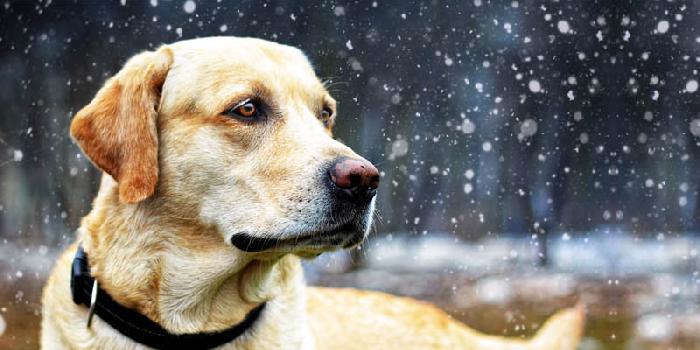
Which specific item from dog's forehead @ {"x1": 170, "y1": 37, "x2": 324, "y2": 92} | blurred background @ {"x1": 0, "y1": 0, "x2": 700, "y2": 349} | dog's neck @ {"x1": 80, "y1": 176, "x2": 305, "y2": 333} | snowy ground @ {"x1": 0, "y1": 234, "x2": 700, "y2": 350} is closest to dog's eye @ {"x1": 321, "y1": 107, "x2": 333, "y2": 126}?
dog's forehead @ {"x1": 170, "y1": 37, "x2": 324, "y2": 92}

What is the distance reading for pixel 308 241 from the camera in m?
1.98

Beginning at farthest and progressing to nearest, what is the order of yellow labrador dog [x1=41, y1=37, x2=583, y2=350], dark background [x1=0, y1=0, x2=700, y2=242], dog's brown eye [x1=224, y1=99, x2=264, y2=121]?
dark background [x1=0, y1=0, x2=700, y2=242]
dog's brown eye [x1=224, y1=99, x2=264, y2=121]
yellow labrador dog [x1=41, y1=37, x2=583, y2=350]

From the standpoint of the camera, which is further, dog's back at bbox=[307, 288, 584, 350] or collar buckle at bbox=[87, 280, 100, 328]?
dog's back at bbox=[307, 288, 584, 350]

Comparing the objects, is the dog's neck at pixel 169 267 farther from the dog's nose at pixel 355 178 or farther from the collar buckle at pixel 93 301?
the dog's nose at pixel 355 178

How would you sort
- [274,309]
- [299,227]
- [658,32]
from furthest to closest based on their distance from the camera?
[658,32], [274,309], [299,227]

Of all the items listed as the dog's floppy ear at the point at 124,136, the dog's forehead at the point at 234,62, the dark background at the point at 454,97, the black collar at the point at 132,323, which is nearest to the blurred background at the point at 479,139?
the dark background at the point at 454,97

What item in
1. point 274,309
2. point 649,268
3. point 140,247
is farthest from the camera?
point 649,268

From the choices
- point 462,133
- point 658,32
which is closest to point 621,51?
point 658,32

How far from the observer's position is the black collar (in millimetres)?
2066

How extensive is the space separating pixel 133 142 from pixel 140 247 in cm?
29

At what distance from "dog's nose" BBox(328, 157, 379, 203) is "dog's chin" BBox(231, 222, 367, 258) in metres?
0.09

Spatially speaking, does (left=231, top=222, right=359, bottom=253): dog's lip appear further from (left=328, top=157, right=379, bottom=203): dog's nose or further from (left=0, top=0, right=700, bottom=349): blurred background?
(left=0, top=0, right=700, bottom=349): blurred background

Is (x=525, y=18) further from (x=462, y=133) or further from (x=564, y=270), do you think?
(x=564, y=270)

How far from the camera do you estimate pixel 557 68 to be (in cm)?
419
